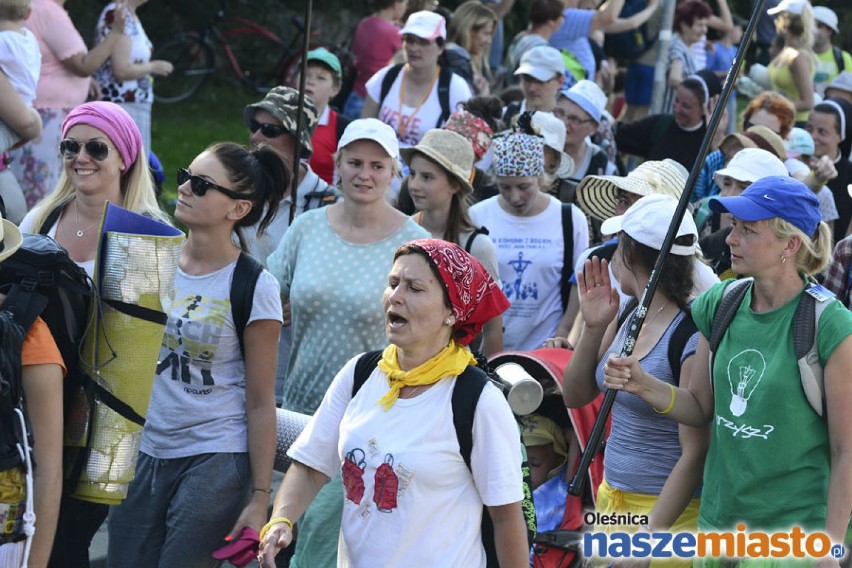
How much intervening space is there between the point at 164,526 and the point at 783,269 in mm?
2266

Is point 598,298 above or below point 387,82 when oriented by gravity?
below

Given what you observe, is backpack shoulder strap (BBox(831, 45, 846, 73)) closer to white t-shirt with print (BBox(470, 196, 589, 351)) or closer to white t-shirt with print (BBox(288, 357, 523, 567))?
white t-shirt with print (BBox(470, 196, 589, 351))

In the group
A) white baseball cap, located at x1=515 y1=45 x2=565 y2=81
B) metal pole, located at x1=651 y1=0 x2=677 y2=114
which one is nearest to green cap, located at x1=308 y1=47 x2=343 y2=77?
white baseball cap, located at x1=515 y1=45 x2=565 y2=81

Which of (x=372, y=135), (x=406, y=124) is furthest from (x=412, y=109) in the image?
(x=372, y=135)

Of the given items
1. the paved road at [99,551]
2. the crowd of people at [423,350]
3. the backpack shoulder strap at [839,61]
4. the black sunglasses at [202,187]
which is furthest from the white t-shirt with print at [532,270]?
the backpack shoulder strap at [839,61]

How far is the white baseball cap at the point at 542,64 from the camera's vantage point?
9.05 meters

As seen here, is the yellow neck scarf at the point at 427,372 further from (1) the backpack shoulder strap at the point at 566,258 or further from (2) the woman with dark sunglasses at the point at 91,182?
(1) the backpack shoulder strap at the point at 566,258

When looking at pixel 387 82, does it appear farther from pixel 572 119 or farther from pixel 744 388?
pixel 744 388

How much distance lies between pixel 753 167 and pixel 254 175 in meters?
2.83

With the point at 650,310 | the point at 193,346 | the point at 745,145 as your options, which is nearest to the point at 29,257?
the point at 193,346

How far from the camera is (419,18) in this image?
8953 mm

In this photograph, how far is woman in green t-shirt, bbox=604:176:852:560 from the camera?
13.5ft

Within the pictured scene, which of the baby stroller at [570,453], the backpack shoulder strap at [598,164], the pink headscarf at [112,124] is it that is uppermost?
the pink headscarf at [112,124]

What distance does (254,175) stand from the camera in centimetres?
491
